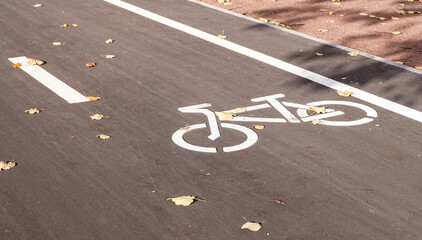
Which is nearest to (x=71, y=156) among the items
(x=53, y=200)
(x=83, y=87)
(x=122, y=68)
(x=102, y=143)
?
(x=102, y=143)

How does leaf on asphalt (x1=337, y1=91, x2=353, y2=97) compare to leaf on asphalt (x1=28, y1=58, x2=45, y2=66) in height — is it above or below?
above

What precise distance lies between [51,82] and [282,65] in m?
3.00

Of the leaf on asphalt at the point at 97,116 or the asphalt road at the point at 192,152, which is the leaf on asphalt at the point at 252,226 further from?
the leaf on asphalt at the point at 97,116

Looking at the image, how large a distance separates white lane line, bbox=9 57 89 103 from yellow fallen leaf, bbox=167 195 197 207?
269cm

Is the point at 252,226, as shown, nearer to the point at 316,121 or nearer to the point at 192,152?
the point at 192,152

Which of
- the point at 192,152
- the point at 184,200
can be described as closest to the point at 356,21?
the point at 192,152

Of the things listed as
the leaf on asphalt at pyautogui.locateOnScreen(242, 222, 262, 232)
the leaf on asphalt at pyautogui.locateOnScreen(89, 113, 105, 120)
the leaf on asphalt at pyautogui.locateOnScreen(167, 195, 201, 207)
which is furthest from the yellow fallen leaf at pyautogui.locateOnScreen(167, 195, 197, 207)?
the leaf on asphalt at pyautogui.locateOnScreen(89, 113, 105, 120)

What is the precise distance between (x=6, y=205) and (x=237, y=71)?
419 centimetres

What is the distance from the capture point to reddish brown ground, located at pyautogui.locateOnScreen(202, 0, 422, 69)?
32.7 ft

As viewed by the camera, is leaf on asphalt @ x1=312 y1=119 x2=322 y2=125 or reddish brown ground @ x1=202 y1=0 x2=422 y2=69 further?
reddish brown ground @ x1=202 y1=0 x2=422 y2=69

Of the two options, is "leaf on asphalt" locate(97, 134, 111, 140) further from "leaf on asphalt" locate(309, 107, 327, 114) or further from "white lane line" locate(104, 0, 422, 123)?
"white lane line" locate(104, 0, 422, 123)

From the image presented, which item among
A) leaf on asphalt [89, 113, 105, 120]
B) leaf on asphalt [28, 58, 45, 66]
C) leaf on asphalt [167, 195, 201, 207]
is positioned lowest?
leaf on asphalt [28, 58, 45, 66]

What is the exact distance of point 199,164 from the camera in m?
6.01

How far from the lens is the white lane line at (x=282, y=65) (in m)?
7.46
